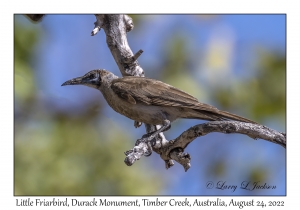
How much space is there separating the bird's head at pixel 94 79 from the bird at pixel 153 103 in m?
0.31

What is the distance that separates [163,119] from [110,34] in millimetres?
1684

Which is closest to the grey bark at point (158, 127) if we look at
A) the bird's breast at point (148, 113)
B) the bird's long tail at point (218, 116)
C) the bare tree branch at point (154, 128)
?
the bare tree branch at point (154, 128)

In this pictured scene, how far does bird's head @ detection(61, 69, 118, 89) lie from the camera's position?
24.9 feet

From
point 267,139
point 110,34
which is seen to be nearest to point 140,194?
point 267,139

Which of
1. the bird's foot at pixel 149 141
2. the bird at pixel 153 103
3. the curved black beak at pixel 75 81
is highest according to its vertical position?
the curved black beak at pixel 75 81

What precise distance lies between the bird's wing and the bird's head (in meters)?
0.41

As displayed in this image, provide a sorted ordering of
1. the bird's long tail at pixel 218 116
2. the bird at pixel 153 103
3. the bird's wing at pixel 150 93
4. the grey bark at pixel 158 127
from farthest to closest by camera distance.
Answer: the bird's wing at pixel 150 93, the bird at pixel 153 103, the bird's long tail at pixel 218 116, the grey bark at pixel 158 127

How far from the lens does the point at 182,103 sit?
22.1 ft

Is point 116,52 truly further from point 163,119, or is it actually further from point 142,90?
point 163,119

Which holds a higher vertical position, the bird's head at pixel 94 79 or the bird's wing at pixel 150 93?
the bird's head at pixel 94 79

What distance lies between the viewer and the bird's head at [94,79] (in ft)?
24.9

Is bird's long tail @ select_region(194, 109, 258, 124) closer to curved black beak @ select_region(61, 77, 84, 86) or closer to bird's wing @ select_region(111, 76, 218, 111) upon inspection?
bird's wing @ select_region(111, 76, 218, 111)

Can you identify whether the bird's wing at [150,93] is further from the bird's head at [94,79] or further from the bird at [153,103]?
the bird's head at [94,79]

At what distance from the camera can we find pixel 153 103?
272 inches
